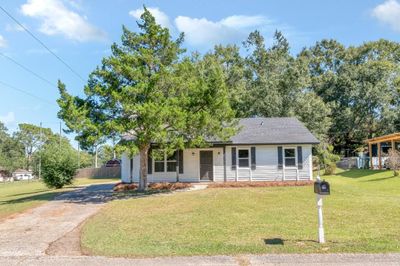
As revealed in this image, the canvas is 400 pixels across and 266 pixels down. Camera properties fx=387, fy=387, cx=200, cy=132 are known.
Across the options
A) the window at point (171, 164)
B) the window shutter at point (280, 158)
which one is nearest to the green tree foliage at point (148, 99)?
the window at point (171, 164)

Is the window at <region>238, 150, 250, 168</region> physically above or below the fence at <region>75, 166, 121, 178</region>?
above

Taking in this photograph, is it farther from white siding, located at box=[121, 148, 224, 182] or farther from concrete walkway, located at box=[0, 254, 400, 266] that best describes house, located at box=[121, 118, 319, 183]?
concrete walkway, located at box=[0, 254, 400, 266]

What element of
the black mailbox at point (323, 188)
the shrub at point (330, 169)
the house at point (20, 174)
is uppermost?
the black mailbox at point (323, 188)

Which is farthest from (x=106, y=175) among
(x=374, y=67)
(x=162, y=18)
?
(x=374, y=67)

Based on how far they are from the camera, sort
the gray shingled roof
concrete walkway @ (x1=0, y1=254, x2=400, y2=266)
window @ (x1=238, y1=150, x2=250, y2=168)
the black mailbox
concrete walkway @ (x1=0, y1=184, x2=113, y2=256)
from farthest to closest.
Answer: window @ (x1=238, y1=150, x2=250, y2=168) → the gray shingled roof → concrete walkway @ (x1=0, y1=184, x2=113, y2=256) → the black mailbox → concrete walkway @ (x1=0, y1=254, x2=400, y2=266)

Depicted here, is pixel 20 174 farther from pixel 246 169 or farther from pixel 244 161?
pixel 246 169

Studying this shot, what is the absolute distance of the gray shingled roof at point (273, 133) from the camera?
23891 millimetres

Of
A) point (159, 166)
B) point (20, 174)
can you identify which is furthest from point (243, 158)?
point (20, 174)

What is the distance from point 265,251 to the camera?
751 cm

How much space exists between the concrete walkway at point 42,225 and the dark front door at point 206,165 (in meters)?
7.71

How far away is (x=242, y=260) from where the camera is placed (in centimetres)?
693

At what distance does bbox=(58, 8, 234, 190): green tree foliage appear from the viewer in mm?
18344

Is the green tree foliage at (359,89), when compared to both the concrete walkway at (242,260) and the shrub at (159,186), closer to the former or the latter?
the shrub at (159,186)

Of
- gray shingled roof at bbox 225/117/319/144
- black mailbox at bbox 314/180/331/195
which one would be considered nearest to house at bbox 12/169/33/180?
gray shingled roof at bbox 225/117/319/144
